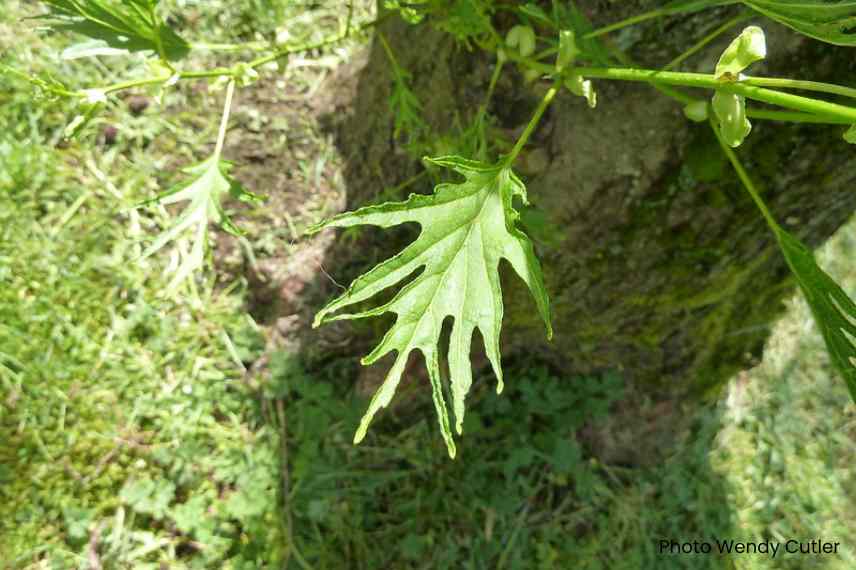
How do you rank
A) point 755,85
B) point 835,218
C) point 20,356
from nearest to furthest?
point 755,85, point 835,218, point 20,356

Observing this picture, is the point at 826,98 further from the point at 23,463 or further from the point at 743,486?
the point at 23,463

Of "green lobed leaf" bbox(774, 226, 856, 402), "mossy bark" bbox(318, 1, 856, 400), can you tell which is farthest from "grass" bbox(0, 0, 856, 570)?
"green lobed leaf" bbox(774, 226, 856, 402)

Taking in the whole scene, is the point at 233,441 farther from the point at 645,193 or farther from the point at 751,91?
the point at 751,91

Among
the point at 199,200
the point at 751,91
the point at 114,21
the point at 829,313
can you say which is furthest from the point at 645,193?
the point at 114,21

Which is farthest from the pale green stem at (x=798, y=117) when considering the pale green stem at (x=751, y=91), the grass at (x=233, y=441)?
the grass at (x=233, y=441)

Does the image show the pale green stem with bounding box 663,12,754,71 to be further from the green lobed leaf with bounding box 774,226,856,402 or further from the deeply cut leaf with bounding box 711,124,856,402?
the green lobed leaf with bounding box 774,226,856,402

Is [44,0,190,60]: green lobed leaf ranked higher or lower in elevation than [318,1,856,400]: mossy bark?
higher

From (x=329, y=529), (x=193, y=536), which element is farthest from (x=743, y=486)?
(x=193, y=536)

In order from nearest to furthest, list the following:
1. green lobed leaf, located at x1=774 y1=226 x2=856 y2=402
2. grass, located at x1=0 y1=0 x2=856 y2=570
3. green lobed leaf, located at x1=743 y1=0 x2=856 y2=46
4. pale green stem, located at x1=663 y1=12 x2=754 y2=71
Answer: green lobed leaf, located at x1=743 y1=0 x2=856 y2=46
green lobed leaf, located at x1=774 y1=226 x2=856 y2=402
pale green stem, located at x1=663 y1=12 x2=754 y2=71
grass, located at x1=0 y1=0 x2=856 y2=570
